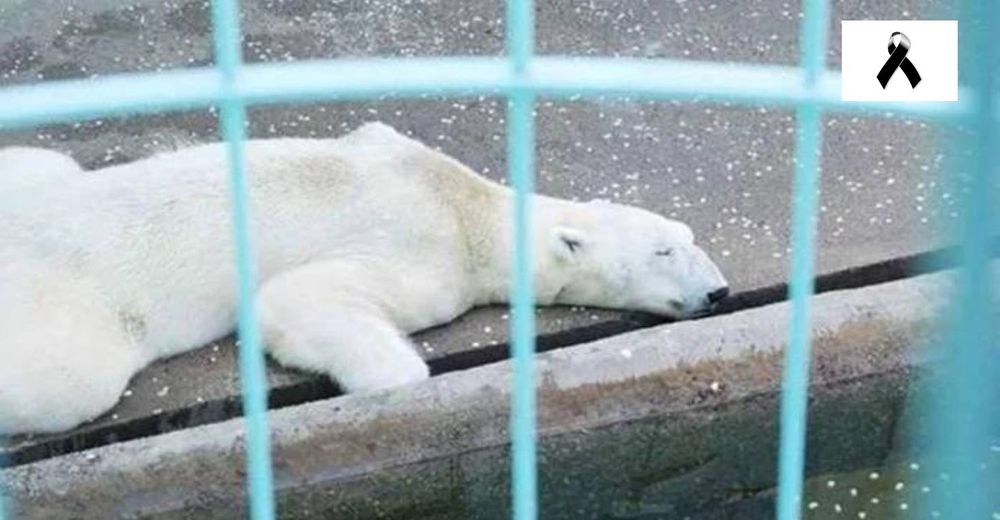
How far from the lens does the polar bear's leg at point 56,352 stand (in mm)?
2949

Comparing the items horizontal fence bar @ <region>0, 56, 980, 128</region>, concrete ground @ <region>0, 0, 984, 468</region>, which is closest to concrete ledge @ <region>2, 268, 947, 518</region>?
concrete ground @ <region>0, 0, 984, 468</region>

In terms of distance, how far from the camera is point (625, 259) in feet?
10.9

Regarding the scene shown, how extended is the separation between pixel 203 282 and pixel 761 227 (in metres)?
0.94

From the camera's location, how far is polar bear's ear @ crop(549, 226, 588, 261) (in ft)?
10.9

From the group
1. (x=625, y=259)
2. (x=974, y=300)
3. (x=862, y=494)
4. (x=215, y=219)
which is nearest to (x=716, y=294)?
(x=625, y=259)

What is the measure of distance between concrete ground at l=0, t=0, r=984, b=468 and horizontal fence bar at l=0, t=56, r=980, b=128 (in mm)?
1363

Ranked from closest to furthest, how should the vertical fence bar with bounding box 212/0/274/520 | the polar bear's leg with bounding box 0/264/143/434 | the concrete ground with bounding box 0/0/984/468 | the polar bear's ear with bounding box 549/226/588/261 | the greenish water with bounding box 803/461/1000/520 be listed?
the vertical fence bar with bounding box 212/0/274/520
the polar bear's leg with bounding box 0/264/143/434
the greenish water with bounding box 803/461/1000/520
the concrete ground with bounding box 0/0/984/468
the polar bear's ear with bounding box 549/226/588/261

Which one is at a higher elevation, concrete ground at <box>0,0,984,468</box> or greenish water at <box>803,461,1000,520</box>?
concrete ground at <box>0,0,984,468</box>

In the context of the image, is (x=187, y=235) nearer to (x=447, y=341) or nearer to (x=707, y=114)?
(x=447, y=341)

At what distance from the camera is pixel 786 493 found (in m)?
1.89

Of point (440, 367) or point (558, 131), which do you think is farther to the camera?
point (558, 131)

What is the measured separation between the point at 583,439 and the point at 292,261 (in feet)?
2.06

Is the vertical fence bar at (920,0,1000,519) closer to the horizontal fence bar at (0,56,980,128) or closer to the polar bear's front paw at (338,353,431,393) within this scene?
the horizontal fence bar at (0,56,980,128)

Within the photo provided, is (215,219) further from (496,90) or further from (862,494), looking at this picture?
(496,90)
